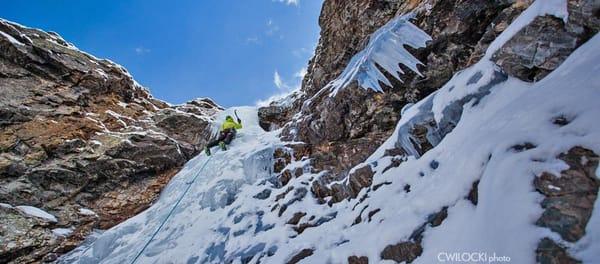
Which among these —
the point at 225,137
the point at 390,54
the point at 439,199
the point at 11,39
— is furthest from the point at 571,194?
the point at 11,39

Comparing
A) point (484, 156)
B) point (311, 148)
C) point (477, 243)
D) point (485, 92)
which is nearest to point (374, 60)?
point (311, 148)

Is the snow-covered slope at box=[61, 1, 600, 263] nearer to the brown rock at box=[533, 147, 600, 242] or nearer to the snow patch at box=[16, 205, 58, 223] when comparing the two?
the brown rock at box=[533, 147, 600, 242]

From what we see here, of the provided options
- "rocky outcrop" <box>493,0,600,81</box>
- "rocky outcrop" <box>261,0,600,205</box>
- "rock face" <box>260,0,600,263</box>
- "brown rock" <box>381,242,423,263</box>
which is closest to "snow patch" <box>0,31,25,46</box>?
"rock face" <box>260,0,600,263</box>

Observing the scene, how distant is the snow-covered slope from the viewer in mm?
2223

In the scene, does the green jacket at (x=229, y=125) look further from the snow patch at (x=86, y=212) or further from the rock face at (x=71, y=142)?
the snow patch at (x=86, y=212)

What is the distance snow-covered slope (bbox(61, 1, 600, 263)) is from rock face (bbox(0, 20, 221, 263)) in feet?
3.85

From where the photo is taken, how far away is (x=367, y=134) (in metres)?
5.86

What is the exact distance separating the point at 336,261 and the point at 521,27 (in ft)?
10.9

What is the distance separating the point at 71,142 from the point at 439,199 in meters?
10.4

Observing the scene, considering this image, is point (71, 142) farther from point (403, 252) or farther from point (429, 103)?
point (403, 252)

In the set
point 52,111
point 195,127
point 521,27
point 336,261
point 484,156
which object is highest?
point 52,111

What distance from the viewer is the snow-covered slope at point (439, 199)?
222 centimetres

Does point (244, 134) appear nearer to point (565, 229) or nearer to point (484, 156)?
point (484, 156)

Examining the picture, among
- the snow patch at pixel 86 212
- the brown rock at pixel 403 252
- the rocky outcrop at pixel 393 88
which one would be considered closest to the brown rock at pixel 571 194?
the brown rock at pixel 403 252
